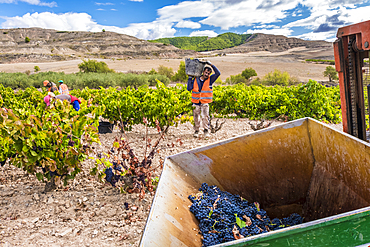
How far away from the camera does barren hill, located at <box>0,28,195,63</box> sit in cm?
5641

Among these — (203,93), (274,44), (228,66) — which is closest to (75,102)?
(203,93)

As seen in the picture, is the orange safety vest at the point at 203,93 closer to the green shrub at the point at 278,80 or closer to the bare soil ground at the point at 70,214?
the bare soil ground at the point at 70,214

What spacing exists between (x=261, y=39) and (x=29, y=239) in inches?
4404

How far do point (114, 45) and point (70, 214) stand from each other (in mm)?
85104

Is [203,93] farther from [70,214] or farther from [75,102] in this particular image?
[70,214]

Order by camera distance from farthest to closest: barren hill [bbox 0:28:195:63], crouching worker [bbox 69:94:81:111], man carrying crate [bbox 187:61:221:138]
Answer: barren hill [bbox 0:28:195:63], crouching worker [bbox 69:94:81:111], man carrying crate [bbox 187:61:221:138]

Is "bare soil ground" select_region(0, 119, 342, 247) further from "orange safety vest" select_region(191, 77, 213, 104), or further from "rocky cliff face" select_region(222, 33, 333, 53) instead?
"rocky cliff face" select_region(222, 33, 333, 53)

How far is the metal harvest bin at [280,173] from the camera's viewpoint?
177cm

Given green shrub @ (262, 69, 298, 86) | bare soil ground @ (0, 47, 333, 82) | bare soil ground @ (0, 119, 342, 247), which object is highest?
bare soil ground @ (0, 47, 333, 82)

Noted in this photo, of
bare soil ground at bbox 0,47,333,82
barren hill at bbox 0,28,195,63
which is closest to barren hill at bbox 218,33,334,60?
barren hill at bbox 0,28,195,63

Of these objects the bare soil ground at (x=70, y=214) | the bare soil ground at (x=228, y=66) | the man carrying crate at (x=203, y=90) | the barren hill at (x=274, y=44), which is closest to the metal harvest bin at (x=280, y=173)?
the bare soil ground at (x=70, y=214)

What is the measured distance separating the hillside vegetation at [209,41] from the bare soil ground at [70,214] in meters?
98.4

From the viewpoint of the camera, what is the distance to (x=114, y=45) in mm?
80625

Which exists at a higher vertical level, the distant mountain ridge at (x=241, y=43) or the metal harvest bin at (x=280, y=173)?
the distant mountain ridge at (x=241, y=43)
